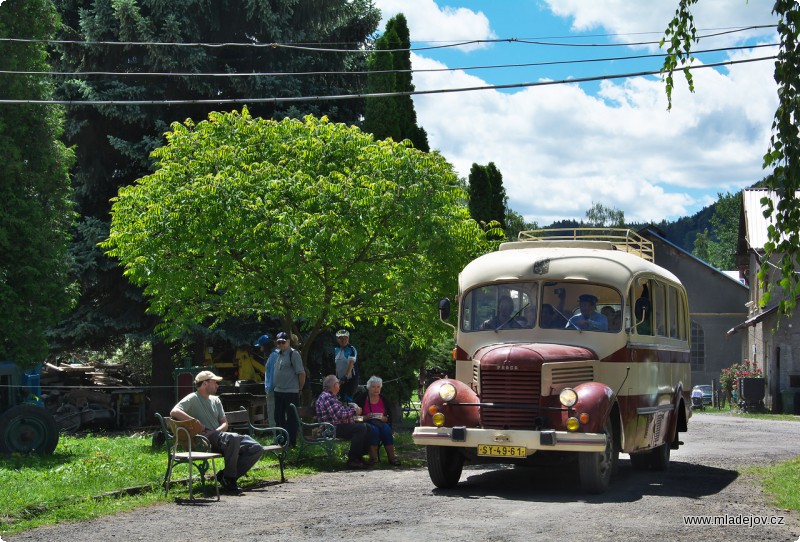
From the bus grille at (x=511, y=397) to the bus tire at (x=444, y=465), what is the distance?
0.63m

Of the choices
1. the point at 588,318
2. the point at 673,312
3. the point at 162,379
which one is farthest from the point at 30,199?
the point at 162,379

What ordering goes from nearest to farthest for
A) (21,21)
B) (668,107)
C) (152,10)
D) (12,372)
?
1. (668,107)
2. (12,372)
3. (21,21)
4. (152,10)

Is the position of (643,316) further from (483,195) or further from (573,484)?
(483,195)

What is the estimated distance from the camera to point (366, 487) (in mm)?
13094

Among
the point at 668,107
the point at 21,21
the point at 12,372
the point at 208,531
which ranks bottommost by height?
the point at 208,531

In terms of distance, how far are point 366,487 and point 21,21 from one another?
11197 mm

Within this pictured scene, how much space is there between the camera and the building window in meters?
58.3

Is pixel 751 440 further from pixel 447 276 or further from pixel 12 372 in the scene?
pixel 12 372

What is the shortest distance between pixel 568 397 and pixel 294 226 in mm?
6729

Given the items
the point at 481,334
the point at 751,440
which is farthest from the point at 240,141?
the point at 751,440

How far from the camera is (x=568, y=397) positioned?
12242 millimetres

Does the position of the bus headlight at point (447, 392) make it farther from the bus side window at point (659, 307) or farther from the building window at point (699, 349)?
the building window at point (699, 349)

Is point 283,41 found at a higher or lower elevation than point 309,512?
higher

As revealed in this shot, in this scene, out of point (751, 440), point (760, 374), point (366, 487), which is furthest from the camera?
Answer: point (760, 374)
